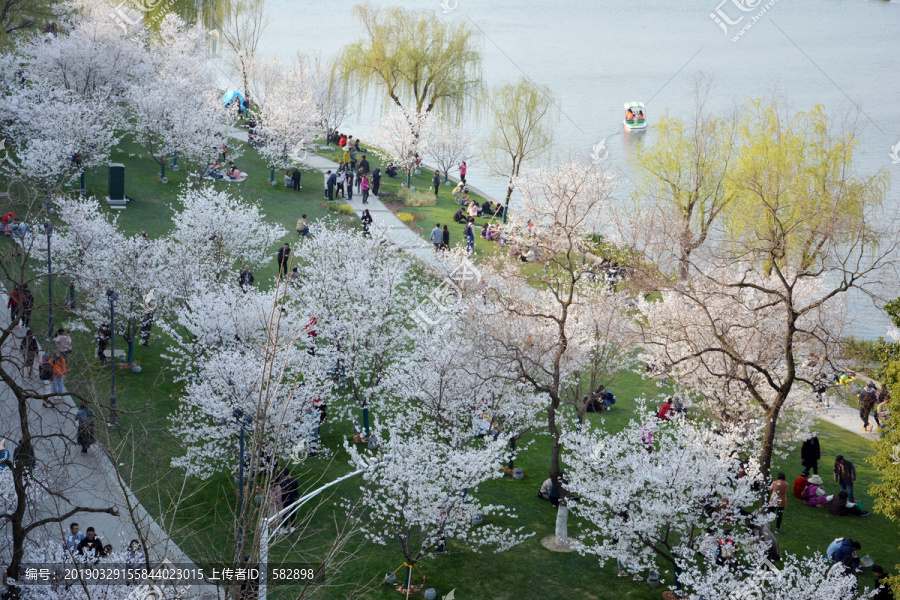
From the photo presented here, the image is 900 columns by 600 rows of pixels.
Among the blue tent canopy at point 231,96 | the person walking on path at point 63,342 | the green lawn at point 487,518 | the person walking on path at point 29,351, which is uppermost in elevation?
the blue tent canopy at point 231,96

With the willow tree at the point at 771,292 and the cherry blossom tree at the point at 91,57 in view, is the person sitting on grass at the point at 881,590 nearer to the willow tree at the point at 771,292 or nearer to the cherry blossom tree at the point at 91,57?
the willow tree at the point at 771,292

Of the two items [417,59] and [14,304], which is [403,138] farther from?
[14,304]

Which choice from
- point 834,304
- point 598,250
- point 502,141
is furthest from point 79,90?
point 834,304

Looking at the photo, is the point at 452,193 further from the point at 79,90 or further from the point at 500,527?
the point at 500,527

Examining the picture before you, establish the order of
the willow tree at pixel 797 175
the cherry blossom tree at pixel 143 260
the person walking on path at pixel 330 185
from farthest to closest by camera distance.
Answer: the person walking on path at pixel 330 185
the willow tree at pixel 797 175
the cherry blossom tree at pixel 143 260

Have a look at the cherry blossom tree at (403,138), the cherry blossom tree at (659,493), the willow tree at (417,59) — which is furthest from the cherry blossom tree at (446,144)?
the cherry blossom tree at (659,493)

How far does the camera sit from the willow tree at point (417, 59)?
166 feet

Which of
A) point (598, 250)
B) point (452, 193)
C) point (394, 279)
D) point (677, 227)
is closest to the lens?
point (394, 279)

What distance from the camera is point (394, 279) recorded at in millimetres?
22688

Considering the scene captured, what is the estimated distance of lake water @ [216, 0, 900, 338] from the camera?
62312 millimetres

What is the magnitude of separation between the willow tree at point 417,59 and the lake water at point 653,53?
2.81 meters

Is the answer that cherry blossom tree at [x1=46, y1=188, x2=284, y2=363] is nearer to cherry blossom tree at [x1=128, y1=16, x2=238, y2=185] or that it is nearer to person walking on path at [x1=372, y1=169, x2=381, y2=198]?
cherry blossom tree at [x1=128, y1=16, x2=238, y2=185]

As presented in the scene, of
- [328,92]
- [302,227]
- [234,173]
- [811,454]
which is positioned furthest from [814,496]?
[328,92]

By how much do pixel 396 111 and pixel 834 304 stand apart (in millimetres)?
29306
